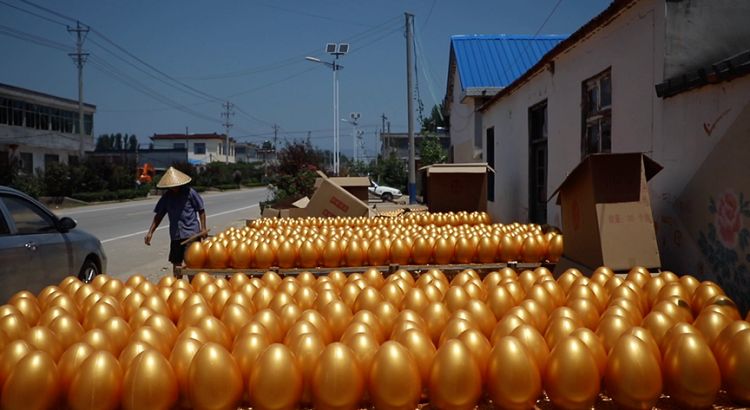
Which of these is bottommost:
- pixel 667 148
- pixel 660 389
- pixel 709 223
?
pixel 660 389

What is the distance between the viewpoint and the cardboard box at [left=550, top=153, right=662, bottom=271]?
553 cm

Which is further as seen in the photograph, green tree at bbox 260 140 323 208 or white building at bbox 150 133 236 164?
white building at bbox 150 133 236 164

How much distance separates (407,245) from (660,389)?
4498 millimetres

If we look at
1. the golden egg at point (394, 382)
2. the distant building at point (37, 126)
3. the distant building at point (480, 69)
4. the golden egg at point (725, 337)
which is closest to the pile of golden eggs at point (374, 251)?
the golden egg at point (725, 337)

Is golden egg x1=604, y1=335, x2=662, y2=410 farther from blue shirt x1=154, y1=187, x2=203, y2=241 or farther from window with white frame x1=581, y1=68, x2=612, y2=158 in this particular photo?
blue shirt x1=154, y1=187, x2=203, y2=241

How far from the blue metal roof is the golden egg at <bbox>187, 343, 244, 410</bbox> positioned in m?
16.6

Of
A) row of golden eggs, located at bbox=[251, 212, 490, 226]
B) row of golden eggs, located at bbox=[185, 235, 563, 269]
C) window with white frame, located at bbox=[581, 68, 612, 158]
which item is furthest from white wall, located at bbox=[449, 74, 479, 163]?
row of golden eggs, located at bbox=[185, 235, 563, 269]

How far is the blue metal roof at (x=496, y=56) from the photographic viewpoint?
61.2 ft

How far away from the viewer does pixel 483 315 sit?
347 centimetres

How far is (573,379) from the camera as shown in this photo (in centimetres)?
259

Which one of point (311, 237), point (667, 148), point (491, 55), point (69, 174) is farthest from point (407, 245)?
point (69, 174)

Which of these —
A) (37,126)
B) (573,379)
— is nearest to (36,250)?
(573,379)

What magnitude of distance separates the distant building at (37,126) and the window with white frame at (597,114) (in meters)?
42.4

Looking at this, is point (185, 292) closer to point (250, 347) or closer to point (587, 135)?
point (250, 347)
